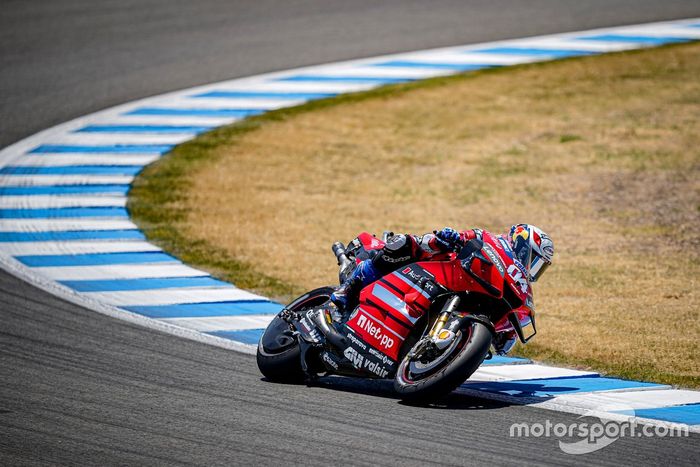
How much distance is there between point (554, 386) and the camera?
7.80 metres

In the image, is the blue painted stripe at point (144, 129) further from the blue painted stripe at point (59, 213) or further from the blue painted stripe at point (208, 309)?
the blue painted stripe at point (208, 309)

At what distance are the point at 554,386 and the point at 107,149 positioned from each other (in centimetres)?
914

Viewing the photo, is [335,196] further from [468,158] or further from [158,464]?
[158,464]

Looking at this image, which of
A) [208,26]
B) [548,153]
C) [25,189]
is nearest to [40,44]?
[208,26]

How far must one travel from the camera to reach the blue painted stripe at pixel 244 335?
8.80 m

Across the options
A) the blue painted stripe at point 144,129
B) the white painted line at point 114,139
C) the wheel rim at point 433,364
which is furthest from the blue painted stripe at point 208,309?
the blue painted stripe at point 144,129

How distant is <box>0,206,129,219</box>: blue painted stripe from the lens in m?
12.3

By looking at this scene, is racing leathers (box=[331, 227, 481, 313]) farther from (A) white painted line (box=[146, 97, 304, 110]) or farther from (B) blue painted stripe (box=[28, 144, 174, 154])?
(A) white painted line (box=[146, 97, 304, 110])

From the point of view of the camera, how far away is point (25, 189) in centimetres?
1328

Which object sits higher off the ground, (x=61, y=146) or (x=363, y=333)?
(x=61, y=146)

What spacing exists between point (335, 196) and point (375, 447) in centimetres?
789

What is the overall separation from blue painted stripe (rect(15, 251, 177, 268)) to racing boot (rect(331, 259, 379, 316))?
153 inches

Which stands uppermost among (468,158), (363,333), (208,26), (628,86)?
(208,26)

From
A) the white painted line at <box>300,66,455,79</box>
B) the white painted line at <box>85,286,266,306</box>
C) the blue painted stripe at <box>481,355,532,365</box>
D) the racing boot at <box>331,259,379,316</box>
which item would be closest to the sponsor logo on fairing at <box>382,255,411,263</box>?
the racing boot at <box>331,259,379,316</box>
